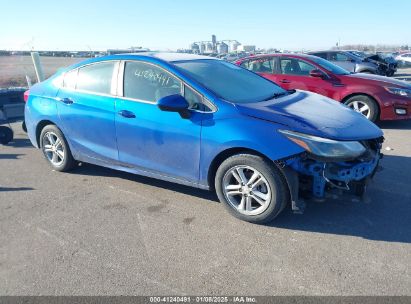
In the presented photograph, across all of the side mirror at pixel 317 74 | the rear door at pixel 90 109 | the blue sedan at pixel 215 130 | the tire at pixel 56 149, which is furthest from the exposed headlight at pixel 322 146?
the side mirror at pixel 317 74

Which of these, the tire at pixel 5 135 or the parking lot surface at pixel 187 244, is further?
the tire at pixel 5 135

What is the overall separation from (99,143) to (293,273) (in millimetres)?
2800

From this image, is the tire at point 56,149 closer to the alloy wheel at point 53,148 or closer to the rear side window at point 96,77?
the alloy wheel at point 53,148

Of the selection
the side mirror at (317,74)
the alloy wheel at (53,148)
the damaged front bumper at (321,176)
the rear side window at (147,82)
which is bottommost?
the alloy wheel at (53,148)

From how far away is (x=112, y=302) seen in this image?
244 centimetres

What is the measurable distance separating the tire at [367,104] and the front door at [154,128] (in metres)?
4.51

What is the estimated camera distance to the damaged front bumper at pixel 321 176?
3111 mm

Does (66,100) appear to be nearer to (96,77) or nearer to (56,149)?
(96,77)

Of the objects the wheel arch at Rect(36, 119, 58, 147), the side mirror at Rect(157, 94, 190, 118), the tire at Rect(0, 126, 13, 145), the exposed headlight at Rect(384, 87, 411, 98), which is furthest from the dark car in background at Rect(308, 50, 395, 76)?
the side mirror at Rect(157, 94, 190, 118)

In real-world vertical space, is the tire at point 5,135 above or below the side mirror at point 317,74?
below

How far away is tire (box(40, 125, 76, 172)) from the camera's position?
479 centimetres

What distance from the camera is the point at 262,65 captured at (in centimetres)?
831

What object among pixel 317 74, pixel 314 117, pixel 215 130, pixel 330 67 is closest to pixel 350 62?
pixel 330 67

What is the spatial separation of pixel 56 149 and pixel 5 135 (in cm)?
241
